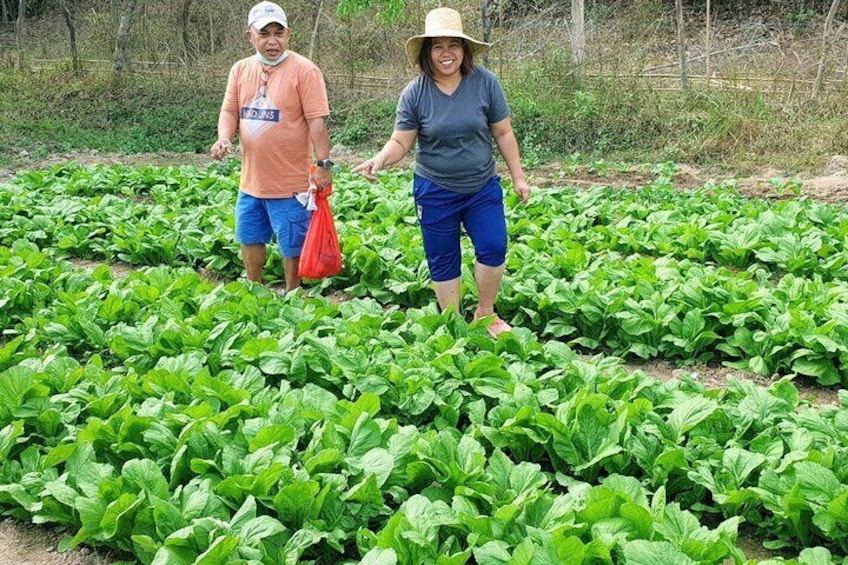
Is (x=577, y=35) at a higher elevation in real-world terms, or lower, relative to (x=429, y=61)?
higher

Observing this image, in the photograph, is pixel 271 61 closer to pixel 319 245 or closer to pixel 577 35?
pixel 319 245

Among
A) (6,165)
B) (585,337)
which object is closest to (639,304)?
(585,337)

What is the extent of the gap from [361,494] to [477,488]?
453mm

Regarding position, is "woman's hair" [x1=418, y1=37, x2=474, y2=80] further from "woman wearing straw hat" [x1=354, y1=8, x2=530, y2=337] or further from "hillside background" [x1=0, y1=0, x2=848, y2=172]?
"hillside background" [x1=0, y1=0, x2=848, y2=172]

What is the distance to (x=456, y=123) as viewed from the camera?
505cm

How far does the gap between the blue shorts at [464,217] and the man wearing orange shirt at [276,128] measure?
2.70 ft

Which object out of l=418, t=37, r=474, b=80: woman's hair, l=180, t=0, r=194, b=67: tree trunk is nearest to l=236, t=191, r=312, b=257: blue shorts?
l=418, t=37, r=474, b=80: woman's hair

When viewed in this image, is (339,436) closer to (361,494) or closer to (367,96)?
(361,494)

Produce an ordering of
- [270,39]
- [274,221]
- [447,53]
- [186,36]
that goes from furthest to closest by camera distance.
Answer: [186,36], [274,221], [270,39], [447,53]

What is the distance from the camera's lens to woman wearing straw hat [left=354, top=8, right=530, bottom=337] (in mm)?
5016

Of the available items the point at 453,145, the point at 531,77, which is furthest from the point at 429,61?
the point at 531,77

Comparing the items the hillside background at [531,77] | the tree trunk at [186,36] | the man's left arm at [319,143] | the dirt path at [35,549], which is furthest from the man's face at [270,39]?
the tree trunk at [186,36]

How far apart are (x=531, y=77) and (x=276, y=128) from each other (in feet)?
34.3

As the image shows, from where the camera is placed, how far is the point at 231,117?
591 cm
